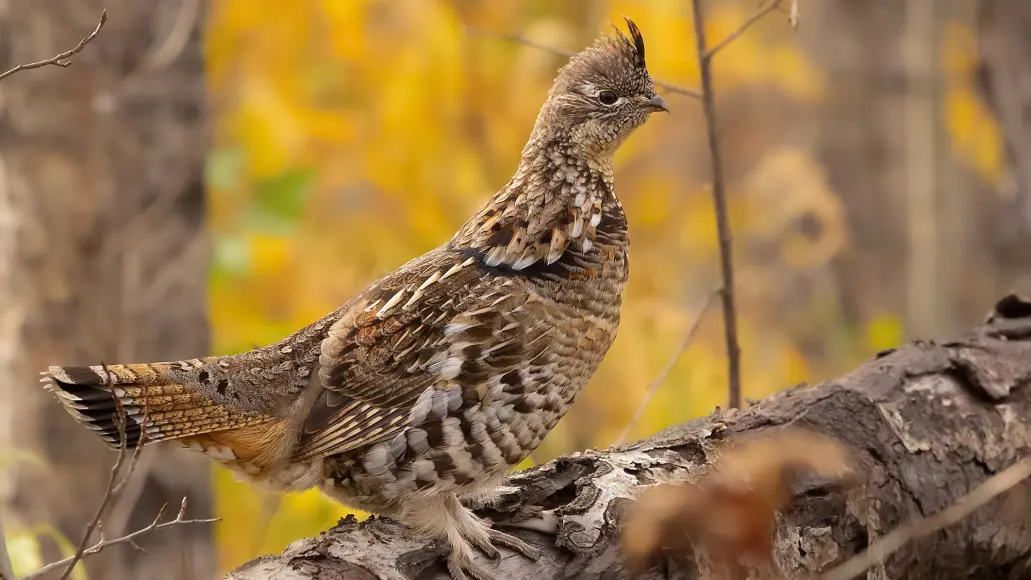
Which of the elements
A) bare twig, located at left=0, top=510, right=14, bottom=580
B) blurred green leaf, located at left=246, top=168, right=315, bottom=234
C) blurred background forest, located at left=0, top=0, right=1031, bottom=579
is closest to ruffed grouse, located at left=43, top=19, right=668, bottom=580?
bare twig, located at left=0, top=510, right=14, bottom=580

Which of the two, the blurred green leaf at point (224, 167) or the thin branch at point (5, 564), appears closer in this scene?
the thin branch at point (5, 564)

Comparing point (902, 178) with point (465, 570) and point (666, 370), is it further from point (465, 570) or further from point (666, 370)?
point (465, 570)

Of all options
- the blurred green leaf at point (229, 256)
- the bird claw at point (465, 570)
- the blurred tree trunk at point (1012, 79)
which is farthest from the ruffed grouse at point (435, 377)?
the blurred tree trunk at point (1012, 79)

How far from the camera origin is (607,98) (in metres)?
3.17

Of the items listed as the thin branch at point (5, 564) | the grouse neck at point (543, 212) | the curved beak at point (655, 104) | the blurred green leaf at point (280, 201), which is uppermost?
the blurred green leaf at point (280, 201)

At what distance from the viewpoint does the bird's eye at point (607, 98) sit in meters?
3.16

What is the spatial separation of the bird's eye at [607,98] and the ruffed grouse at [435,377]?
0.18m

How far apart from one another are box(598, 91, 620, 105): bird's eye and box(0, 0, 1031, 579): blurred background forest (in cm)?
51

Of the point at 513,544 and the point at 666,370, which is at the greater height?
the point at 666,370

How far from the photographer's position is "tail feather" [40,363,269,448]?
8.17ft

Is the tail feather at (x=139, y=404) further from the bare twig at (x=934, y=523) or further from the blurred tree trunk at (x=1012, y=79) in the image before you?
the blurred tree trunk at (x=1012, y=79)

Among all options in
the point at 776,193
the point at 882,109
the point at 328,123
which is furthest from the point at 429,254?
the point at 882,109

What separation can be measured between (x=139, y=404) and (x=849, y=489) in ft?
6.53

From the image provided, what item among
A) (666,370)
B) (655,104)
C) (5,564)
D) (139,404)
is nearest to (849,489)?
(666,370)
